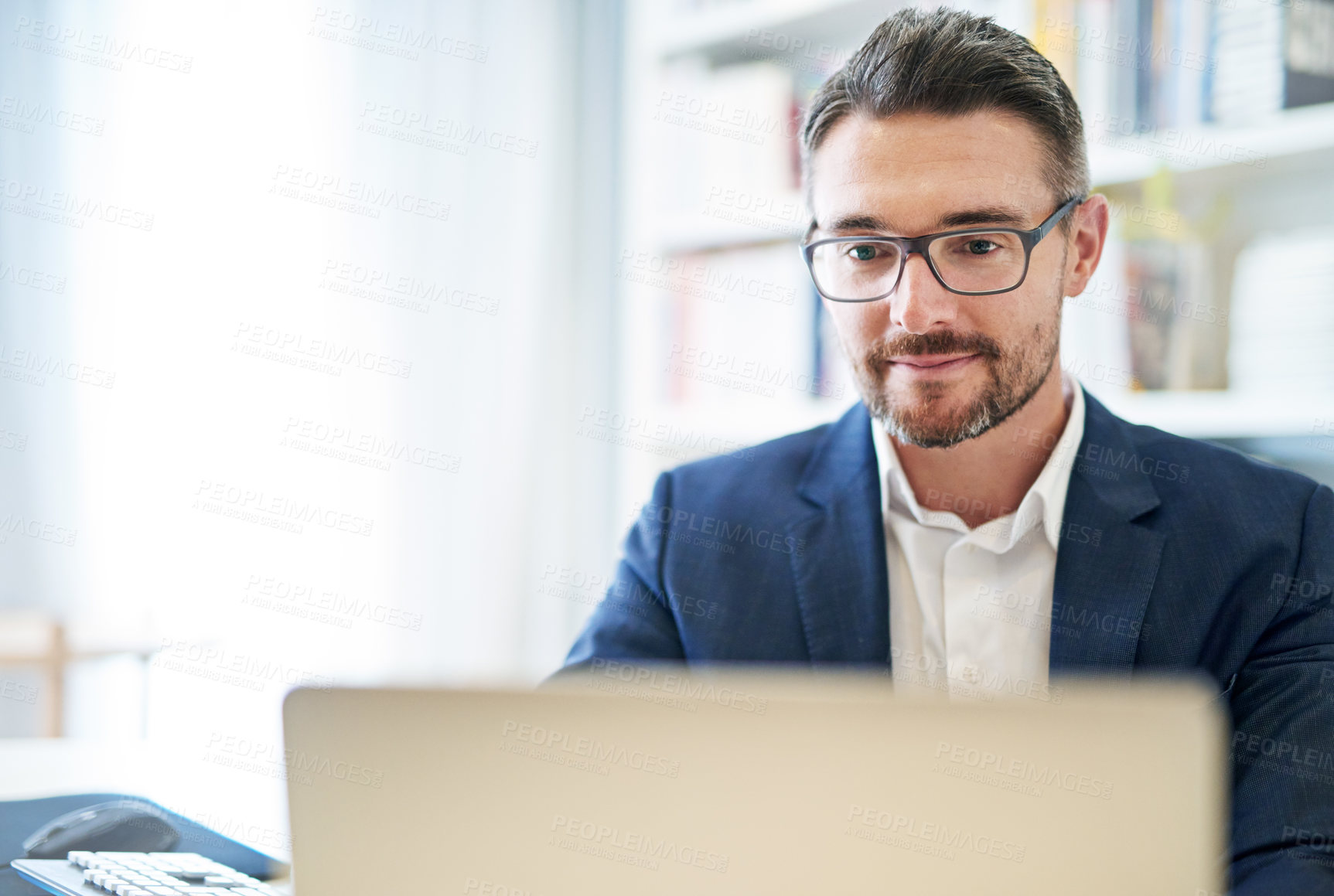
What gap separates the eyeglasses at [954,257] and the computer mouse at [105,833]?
34.2 inches

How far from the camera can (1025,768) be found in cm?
54

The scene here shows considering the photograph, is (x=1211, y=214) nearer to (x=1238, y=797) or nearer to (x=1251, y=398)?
(x=1251, y=398)

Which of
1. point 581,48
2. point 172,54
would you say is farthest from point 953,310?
point 581,48

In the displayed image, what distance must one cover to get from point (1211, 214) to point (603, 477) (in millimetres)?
1533

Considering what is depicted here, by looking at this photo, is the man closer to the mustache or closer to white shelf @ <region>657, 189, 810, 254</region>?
the mustache

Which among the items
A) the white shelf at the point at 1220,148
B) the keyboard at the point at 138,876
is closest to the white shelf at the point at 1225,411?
the white shelf at the point at 1220,148

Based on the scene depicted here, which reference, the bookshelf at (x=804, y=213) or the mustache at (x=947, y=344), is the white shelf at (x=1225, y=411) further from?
the mustache at (x=947, y=344)

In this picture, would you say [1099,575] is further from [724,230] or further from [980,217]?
[724,230]

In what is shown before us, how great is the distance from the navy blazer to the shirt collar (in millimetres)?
15

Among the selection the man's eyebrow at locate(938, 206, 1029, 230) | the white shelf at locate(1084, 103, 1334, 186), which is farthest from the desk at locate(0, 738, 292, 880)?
the white shelf at locate(1084, 103, 1334, 186)

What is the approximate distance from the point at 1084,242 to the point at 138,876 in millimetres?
1196

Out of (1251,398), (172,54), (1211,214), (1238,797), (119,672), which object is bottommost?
(119,672)

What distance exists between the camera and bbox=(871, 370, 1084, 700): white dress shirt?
1.20 meters

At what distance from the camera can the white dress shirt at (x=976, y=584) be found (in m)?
1.20
